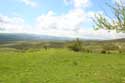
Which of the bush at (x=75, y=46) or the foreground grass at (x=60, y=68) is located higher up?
the bush at (x=75, y=46)

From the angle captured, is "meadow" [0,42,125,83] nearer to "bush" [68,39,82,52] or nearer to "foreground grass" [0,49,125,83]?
"foreground grass" [0,49,125,83]

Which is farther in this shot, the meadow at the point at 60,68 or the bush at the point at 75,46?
the bush at the point at 75,46

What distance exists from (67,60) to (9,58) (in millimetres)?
8729

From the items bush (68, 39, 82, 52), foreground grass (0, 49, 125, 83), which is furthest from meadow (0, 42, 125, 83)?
bush (68, 39, 82, 52)

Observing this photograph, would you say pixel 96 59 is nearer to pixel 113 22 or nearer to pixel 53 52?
pixel 53 52

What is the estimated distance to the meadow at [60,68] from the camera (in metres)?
27.1

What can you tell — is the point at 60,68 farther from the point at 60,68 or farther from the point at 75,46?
the point at 75,46

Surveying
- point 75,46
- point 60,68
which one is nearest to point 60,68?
point 60,68

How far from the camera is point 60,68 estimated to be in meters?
35.4

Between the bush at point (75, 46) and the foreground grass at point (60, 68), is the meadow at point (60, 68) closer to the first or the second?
the foreground grass at point (60, 68)

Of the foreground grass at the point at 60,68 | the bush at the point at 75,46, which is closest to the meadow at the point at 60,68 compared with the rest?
the foreground grass at the point at 60,68

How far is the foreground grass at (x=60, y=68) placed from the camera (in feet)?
89.0

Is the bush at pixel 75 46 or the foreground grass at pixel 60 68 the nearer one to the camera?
the foreground grass at pixel 60 68

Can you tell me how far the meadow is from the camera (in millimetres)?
27125
